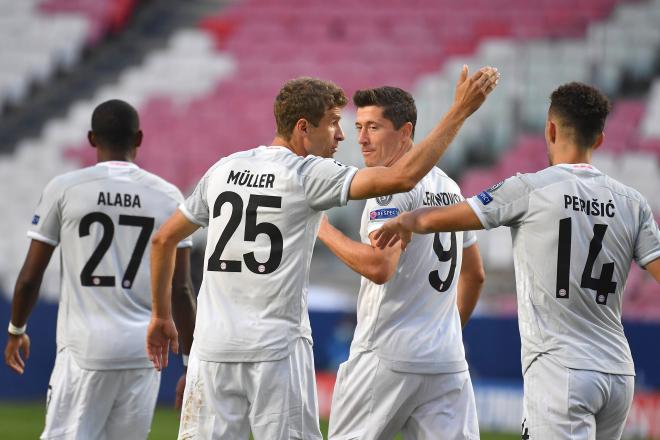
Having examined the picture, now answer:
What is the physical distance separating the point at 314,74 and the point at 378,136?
13201 millimetres

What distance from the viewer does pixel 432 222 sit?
4.93m

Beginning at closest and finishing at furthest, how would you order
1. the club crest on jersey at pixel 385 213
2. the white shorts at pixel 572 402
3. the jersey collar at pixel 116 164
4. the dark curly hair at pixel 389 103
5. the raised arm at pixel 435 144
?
1. the raised arm at pixel 435 144
2. the white shorts at pixel 572 402
3. the club crest on jersey at pixel 385 213
4. the dark curly hair at pixel 389 103
5. the jersey collar at pixel 116 164

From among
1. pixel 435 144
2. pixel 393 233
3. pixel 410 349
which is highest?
pixel 435 144

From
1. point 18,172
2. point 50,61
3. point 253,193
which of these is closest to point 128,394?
point 253,193

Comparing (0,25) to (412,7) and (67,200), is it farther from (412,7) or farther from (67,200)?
(67,200)

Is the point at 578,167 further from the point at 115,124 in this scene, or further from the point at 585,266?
the point at 115,124

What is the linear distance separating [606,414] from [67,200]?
3.00 metres

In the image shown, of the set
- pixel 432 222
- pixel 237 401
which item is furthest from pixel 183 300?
pixel 432 222

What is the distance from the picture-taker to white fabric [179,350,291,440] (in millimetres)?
5000

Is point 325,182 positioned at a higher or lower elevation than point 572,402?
higher

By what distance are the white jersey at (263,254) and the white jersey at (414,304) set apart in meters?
0.62

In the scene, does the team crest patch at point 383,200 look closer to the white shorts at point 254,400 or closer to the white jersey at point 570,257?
the white jersey at point 570,257

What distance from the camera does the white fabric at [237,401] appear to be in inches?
197

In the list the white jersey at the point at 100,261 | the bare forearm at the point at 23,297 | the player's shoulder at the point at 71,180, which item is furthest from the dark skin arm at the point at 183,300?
the bare forearm at the point at 23,297
